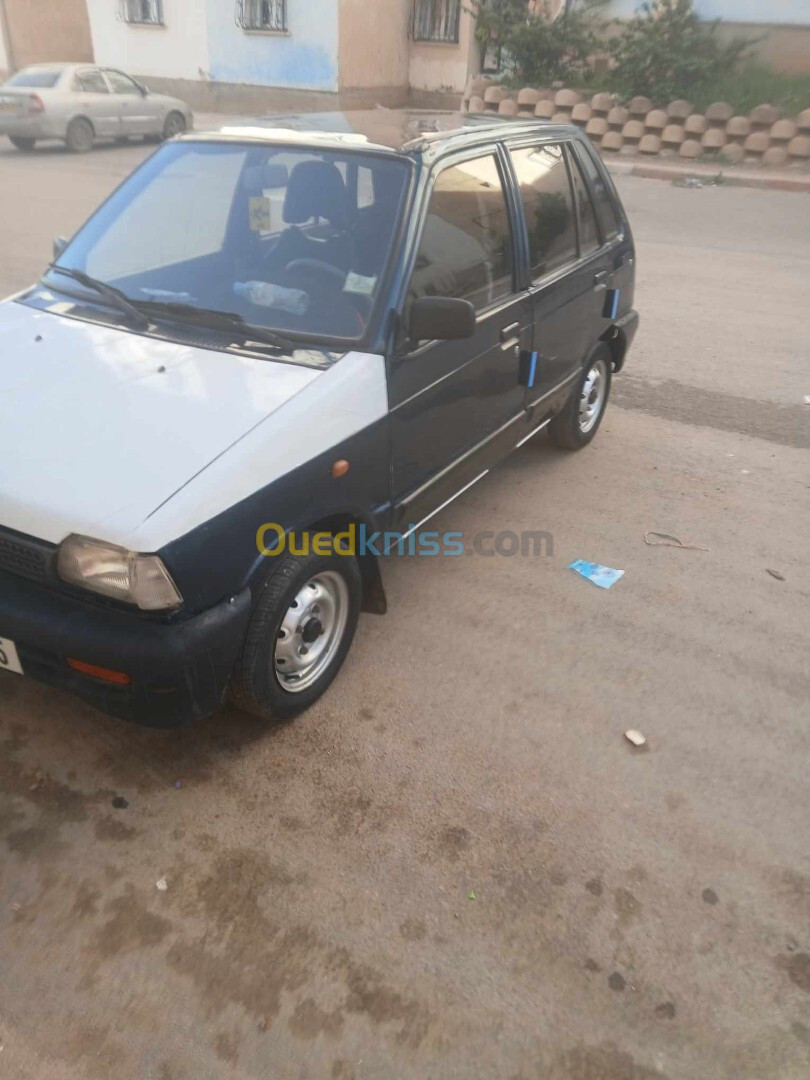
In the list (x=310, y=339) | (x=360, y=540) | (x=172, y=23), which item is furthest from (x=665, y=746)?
(x=172, y=23)

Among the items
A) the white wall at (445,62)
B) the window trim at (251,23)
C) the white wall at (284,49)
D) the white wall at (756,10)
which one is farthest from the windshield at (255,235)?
the white wall at (445,62)

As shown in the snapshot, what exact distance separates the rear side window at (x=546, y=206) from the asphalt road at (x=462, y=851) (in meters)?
Result: 1.45

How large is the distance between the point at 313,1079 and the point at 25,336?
261 centimetres

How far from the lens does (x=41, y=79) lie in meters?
15.8

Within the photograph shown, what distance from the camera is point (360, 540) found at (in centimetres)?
318

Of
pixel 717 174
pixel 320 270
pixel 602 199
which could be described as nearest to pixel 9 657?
pixel 320 270

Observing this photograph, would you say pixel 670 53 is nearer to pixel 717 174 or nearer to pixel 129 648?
pixel 717 174

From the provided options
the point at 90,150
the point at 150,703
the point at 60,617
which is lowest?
the point at 90,150

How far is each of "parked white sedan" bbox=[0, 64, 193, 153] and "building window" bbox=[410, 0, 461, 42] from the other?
7.34m

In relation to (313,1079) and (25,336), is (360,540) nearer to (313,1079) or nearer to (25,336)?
(25,336)

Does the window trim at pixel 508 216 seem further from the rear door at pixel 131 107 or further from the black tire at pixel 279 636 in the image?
the rear door at pixel 131 107

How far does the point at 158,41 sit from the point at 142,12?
0.78 metres

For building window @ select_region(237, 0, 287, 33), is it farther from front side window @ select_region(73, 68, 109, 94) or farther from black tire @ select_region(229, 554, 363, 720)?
black tire @ select_region(229, 554, 363, 720)

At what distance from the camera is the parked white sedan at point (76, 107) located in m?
15.7
